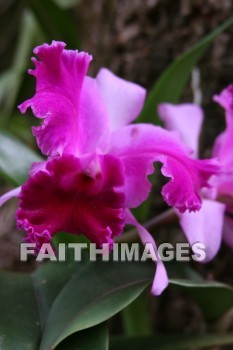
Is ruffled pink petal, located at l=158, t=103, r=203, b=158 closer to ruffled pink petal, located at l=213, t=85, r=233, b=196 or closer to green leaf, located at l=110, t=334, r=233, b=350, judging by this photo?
ruffled pink petal, located at l=213, t=85, r=233, b=196

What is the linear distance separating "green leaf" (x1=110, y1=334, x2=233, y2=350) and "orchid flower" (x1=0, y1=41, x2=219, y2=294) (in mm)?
221

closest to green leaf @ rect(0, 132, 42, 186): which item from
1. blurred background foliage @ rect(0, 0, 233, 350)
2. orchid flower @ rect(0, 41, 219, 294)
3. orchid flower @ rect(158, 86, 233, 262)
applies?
blurred background foliage @ rect(0, 0, 233, 350)

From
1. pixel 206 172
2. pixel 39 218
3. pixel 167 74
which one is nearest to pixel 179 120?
pixel 167 74

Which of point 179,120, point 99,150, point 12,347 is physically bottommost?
point 12,347

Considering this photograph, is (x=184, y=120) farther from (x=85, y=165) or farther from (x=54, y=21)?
(x=54, y=21)

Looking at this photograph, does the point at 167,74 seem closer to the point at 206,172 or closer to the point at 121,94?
the point at 121,94

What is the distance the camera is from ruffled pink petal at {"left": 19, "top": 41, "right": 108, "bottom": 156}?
0.62m

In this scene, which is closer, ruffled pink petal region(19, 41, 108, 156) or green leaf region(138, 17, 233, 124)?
ruffled pink petal region(19, 41, 108, 156)

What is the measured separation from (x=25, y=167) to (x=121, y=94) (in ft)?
0.65

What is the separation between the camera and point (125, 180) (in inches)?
26.3

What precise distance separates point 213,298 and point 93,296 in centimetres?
21

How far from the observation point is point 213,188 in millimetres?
775

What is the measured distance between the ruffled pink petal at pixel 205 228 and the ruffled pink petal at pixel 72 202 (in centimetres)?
14

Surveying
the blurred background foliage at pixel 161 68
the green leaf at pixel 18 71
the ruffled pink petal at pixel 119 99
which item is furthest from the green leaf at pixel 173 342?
the green leaf at pixel 18 71
